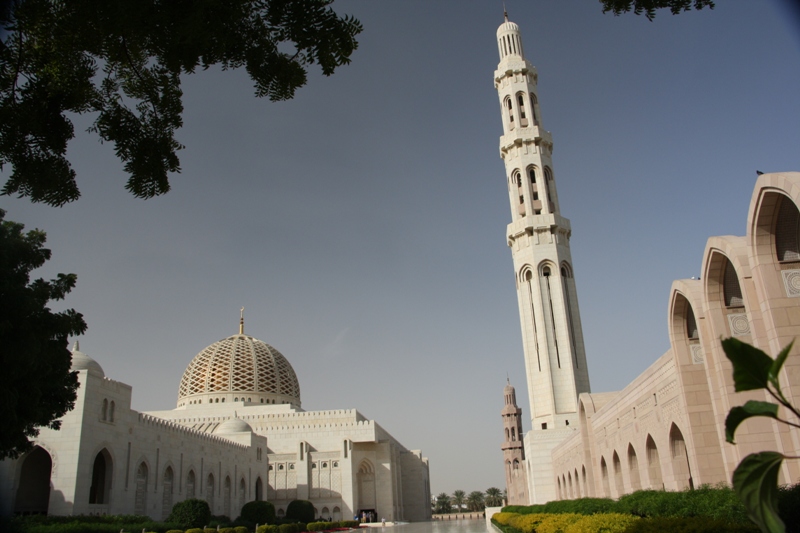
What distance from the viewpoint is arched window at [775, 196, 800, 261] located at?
959 cm

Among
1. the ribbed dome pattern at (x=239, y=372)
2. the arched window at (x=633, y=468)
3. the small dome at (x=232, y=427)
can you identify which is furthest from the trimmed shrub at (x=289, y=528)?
the ribbed dome pattern at (x=239, y=372)

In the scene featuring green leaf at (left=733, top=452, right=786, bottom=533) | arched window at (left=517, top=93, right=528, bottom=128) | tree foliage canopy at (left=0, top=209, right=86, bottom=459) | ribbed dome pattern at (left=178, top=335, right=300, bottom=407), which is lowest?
green leaf at (left=733, top=452, right=786, bottom=533)

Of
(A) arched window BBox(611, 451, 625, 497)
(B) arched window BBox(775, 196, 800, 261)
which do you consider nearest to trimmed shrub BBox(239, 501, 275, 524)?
(A) arched window BBox(611, 451, 625, 497)

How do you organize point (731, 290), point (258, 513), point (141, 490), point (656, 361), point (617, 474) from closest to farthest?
point (731, 290) → point (656, 361) → point (617, 474) → point (141, 490) → point (258, 513)

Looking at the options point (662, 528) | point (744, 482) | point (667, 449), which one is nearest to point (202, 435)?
point (667, 449)

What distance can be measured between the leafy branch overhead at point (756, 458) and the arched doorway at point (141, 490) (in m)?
23.9

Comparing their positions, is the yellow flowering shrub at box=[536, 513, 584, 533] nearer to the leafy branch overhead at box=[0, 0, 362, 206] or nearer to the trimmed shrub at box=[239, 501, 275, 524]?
the leafy branch overhead at box=[0, 0, 362, 206]

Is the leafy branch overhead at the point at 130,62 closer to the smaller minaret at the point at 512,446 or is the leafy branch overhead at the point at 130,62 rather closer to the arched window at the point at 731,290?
the arched window at the point at 731,290

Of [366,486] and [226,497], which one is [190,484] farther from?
[366,486]

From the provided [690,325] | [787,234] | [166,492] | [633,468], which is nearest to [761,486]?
[787,234]

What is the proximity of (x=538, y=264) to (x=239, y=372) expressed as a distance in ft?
72.2

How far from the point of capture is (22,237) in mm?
11922

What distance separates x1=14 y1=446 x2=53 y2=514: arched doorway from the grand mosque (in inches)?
714

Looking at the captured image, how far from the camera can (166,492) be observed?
24516mm
